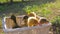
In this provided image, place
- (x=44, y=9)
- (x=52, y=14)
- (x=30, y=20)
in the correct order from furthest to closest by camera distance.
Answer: (x=44, y=9) < (x=52, y=14) < (x=30, y=20)

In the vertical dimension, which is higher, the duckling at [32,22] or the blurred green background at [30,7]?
the duckling at [32,22]

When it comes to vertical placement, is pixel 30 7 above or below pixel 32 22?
below

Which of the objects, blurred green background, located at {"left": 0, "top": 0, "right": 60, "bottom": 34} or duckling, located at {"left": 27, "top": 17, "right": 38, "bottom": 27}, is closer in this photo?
duckling, located at {"left": 27, "top": 17, "right": 38, "bottom": 27}

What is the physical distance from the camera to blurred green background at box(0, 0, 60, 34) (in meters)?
5.84

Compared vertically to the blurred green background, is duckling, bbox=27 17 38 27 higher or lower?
higher

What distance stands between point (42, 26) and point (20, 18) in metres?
0.60

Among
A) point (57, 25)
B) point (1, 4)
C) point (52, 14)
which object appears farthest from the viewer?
point (1, 4)

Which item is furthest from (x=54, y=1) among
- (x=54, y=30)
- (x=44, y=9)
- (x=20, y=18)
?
(x=20, y=18)

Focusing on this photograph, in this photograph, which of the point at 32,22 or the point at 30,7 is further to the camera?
the point at 30,7

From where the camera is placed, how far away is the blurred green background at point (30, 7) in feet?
19.2

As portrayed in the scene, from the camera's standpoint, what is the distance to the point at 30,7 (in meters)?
6.21

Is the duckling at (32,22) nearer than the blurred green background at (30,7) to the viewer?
Yes

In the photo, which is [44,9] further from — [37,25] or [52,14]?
[37,25]

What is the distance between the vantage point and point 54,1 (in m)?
7.01
